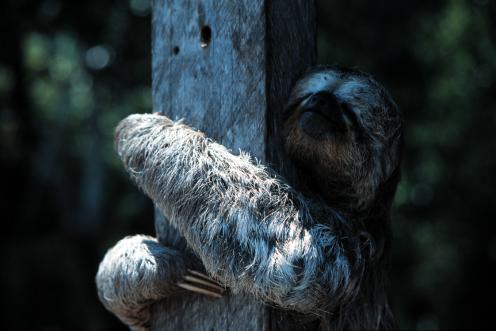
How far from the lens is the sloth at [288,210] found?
3297 millimetres

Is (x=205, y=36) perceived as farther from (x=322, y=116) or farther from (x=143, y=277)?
(x=143, y=277)

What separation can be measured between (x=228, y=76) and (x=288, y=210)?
801mm

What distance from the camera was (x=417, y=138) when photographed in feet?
42.0

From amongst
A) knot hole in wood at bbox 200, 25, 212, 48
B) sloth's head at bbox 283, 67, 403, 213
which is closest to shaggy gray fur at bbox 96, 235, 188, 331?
sloth's head at bbox 283, 67, 403, 213

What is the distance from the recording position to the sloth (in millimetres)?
3297

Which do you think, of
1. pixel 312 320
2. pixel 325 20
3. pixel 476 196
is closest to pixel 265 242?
pixel 312 320

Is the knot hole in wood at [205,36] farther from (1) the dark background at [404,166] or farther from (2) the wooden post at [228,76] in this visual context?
(1) the dark background at [404,166]

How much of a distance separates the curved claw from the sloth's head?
31.6 inches

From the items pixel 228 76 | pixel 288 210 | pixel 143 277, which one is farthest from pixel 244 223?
pixel 228 76

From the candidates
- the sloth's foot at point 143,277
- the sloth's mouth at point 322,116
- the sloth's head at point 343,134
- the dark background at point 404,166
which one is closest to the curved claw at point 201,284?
the sloth's foot at point 143,277

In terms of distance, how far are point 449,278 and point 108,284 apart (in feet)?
35.8

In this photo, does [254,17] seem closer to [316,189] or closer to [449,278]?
[316,189]

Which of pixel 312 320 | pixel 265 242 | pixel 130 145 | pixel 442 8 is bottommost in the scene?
pixel 312 320

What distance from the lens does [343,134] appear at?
Result: 366 cm
